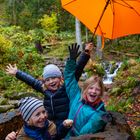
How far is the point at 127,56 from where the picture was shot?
23.8 m

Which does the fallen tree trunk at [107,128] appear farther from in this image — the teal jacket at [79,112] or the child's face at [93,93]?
the child's face at [93,93]

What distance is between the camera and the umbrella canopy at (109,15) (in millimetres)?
5915

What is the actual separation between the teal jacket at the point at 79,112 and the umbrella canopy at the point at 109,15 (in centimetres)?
156

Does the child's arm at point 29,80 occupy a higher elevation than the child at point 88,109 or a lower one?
higher

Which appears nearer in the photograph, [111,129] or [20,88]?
[111,129]

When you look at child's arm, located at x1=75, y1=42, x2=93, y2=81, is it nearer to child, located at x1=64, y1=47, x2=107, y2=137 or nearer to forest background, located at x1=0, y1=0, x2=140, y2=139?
child, located at x1=64, y1=47, x2=107, y2=137

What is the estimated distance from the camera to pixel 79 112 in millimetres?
4441

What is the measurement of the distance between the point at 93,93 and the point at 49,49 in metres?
22.7

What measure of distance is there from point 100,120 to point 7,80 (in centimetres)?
1163

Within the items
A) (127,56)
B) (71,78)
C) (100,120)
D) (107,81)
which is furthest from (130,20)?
(127,56)

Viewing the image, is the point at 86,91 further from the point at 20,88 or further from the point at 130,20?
the point at 20,88

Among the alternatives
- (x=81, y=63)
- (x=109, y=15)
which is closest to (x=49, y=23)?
(x=109, y=15)

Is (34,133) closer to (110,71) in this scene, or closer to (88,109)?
(88,109)

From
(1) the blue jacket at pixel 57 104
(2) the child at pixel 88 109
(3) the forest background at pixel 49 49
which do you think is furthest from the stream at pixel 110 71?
(2) the child at pixel 88 109
